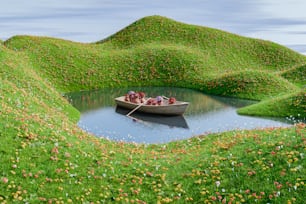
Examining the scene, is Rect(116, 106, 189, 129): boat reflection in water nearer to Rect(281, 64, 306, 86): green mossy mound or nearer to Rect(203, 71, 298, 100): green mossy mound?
Rect(203, 71, 298, 100): green mossy mound

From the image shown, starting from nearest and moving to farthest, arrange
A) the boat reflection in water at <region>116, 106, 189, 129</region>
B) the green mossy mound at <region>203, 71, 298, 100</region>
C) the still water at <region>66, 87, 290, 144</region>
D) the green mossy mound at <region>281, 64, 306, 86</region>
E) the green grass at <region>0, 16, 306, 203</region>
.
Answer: the green grass at <region>0, 16, 306, 203</region>
the still water at <region>66, 87, 290, 144</region>
the boat reflection in water at <region>116, 106, 189, 129</region>
the green mossy mound at <region>203, 71, 298, 100</region>
the green mossy mound at <region>281, 64, 306, 86</region>

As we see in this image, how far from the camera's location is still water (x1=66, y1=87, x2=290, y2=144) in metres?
34.9

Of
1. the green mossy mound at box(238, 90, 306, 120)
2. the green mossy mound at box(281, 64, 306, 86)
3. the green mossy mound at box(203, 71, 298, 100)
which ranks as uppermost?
the green mossy mound at box(281, 64, 306, 86)

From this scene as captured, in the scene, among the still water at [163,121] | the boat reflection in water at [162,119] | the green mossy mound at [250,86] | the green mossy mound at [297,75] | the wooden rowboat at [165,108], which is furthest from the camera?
the green mossy mound at [297,75]

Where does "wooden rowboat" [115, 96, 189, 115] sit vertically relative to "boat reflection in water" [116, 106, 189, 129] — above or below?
above

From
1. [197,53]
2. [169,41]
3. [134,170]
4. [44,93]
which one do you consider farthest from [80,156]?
[169,41]

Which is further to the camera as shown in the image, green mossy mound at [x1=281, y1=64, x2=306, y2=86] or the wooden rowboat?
green mossy mound at [x1=281, y1=64, x2=306, y2=86]

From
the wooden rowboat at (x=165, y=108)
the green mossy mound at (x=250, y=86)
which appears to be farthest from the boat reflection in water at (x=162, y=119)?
the green mossy mound at (x=250, y=86)

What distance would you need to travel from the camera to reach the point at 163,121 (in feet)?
134

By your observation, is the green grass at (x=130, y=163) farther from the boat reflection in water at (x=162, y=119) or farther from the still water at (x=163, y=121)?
the boat reflection in water at (x=162, y=119)

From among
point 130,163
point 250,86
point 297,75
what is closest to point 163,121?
point 130,163

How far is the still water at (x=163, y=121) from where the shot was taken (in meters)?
34.9

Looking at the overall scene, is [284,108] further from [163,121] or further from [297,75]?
[297,75]

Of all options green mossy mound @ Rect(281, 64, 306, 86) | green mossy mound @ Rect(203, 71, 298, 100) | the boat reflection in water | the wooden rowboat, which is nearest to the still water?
the boat reflection in water
